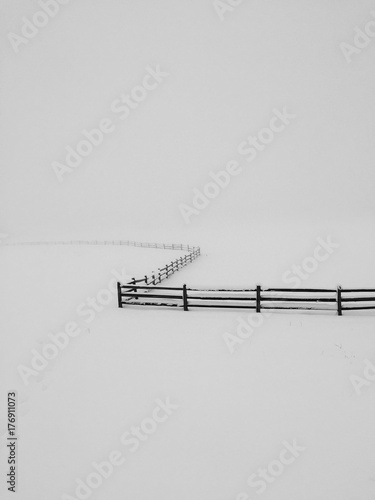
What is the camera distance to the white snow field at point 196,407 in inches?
200

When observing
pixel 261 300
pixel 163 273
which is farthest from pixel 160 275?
pixel 261 300

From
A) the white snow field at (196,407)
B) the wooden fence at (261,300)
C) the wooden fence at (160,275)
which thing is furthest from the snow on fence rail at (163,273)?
the white snow field at (196,407)

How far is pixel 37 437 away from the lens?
612cm

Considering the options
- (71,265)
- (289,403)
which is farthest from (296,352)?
(71,265)

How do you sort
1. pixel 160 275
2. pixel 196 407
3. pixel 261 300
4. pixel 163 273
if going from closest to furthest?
pixel 196 407 → pixel 261 300 → pixel 160 275 → pixel 163 273

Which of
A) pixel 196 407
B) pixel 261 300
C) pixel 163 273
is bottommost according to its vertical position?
pixel 196 407

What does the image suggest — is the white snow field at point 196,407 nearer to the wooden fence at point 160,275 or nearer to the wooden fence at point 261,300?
the wooden fence at point 261,300

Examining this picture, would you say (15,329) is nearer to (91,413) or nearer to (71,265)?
(91,413)

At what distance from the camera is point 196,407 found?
6.68 metres

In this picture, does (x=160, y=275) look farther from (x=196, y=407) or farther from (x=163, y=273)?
(x=196, y=407)

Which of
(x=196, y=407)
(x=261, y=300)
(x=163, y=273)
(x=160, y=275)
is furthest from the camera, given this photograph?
(x=163, y=273)

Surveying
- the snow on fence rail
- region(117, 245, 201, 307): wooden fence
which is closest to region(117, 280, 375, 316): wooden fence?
region(117, 245, 201, 307): wooden fence

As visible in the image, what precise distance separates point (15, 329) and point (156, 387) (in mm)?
6813

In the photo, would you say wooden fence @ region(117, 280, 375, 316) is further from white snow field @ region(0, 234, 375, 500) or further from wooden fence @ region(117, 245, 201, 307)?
white snow field @ region(0, 234, 375, 500)
